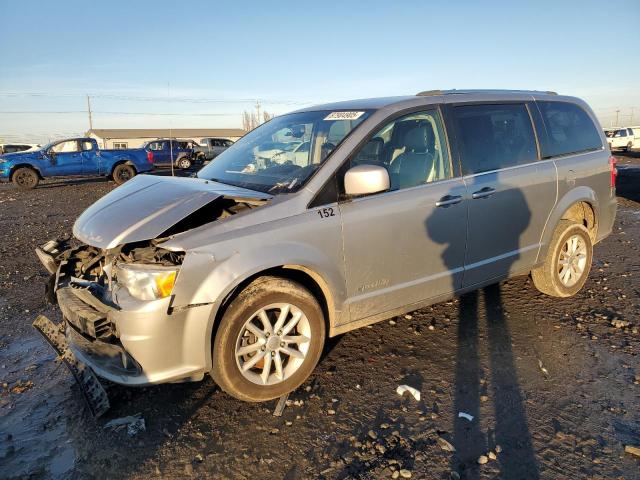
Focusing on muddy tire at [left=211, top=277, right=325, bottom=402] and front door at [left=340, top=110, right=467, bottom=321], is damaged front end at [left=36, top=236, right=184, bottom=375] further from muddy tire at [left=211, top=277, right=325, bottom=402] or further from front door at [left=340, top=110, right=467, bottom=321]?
front door at [left=340, top=110, right=467, bottom=321]

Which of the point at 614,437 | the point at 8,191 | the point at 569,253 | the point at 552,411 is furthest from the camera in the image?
the point at 8,191

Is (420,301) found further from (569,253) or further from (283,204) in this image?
(569,253)

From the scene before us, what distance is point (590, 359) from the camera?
11.4ft

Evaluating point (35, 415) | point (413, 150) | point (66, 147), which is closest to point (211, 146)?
point (66, 147)

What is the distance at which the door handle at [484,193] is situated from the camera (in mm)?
3654

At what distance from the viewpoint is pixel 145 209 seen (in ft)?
9.83

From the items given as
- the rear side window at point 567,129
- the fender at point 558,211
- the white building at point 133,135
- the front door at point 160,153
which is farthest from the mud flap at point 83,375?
the white building at point 133,135

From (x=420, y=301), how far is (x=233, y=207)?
1.59 metres

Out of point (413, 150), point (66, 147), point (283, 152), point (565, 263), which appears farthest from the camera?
point (66, 147)

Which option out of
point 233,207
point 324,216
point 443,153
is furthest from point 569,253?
point 233,207

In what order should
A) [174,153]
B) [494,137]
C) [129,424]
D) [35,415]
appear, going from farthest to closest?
[174,153] < [494,137] < [35,415] < [129,424]

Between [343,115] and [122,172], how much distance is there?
16.4 m

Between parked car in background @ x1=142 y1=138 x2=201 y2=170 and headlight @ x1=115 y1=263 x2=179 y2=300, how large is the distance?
1885cm

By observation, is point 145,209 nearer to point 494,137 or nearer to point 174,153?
point 494,137
